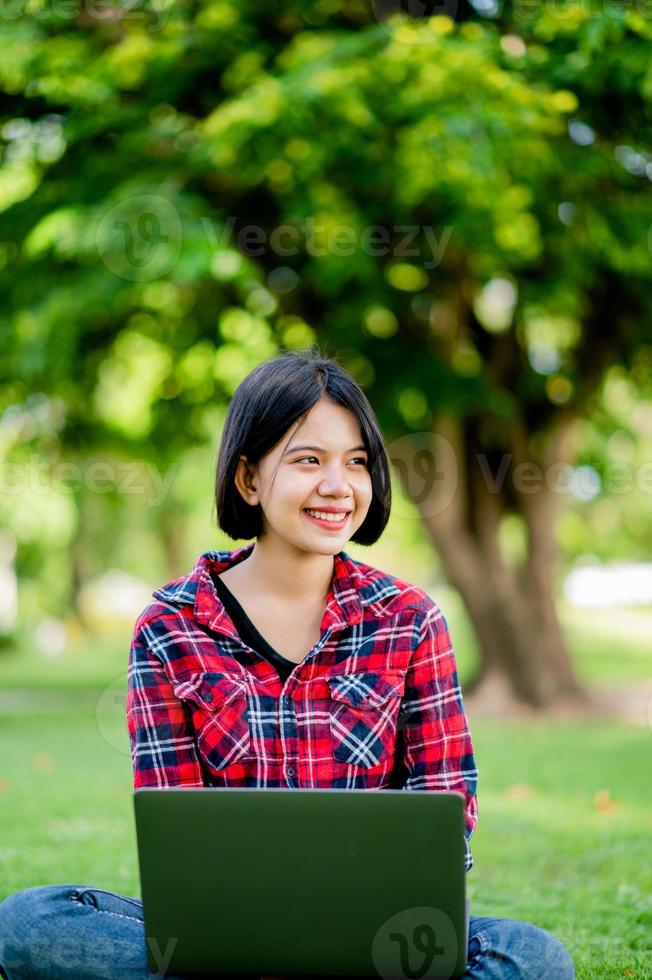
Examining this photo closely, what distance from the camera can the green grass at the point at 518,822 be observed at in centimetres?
447

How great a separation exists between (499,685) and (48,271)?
5.92m

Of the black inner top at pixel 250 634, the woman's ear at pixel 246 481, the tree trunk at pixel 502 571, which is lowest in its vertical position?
the tree trunk at pixel 502 571

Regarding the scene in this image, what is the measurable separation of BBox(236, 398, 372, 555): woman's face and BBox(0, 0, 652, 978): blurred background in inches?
66.8

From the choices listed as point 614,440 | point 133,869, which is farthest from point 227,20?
point 614,440

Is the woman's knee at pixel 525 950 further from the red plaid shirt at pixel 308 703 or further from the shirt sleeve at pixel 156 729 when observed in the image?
the shirt sleeve at pixel 156 729

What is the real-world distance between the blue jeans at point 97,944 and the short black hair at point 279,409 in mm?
1024

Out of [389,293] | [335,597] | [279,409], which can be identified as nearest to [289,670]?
[335,597]

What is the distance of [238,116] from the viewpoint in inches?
328

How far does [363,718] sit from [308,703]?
14cm

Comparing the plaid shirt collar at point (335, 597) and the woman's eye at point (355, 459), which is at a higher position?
the woman's eye at point (355, 459)

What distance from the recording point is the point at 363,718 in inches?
113

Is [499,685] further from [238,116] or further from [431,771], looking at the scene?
[431,771]

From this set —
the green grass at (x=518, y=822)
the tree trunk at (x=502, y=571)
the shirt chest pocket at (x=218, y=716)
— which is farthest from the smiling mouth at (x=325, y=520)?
the tree trunk at (x=502, y=571)

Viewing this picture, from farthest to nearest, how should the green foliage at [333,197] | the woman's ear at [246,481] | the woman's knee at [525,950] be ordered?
1. the green foliage at [333,197]
2. the woman's ear at [246,481]
3. the woman's knee at [525,950]
